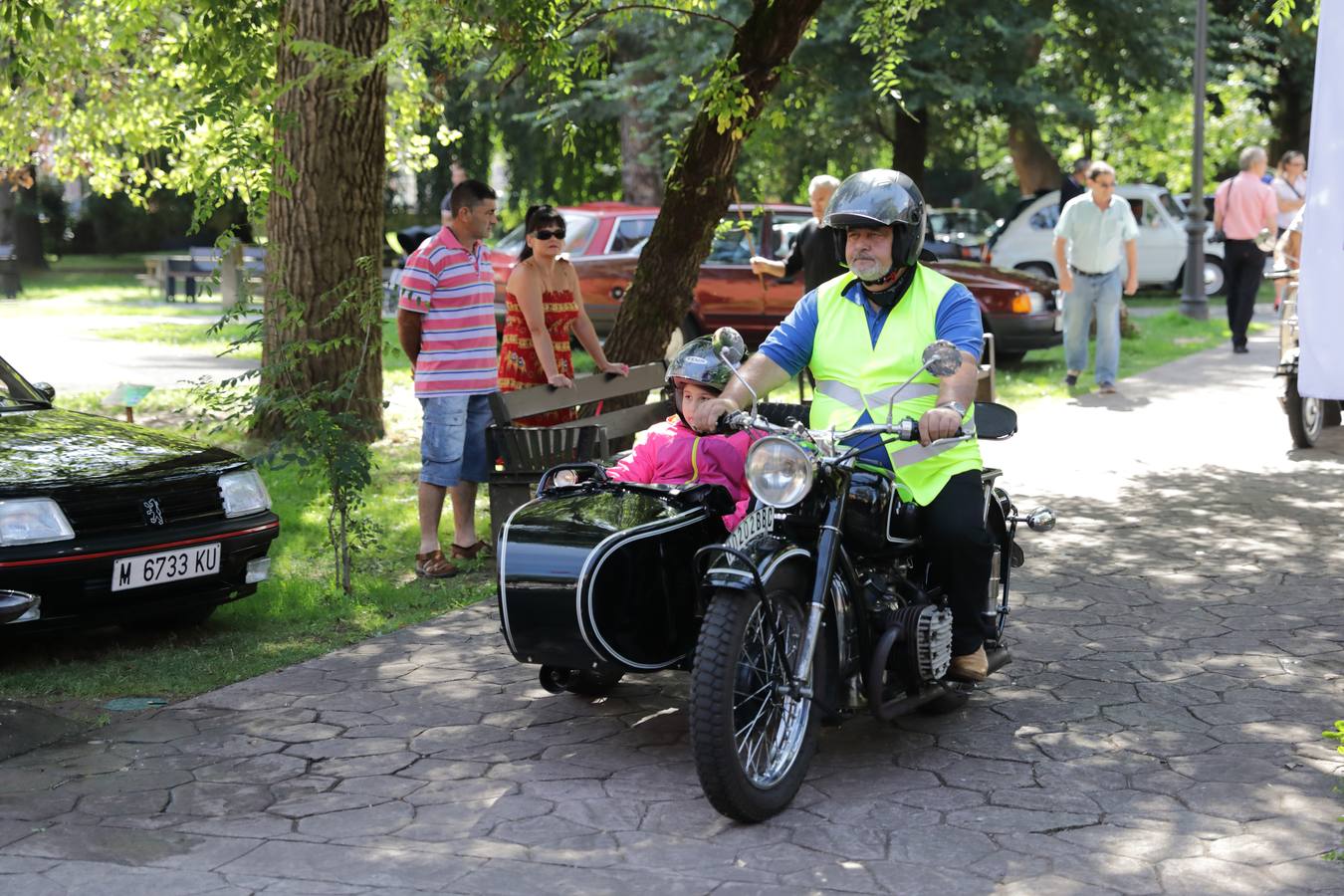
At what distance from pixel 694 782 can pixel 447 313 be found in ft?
11.8

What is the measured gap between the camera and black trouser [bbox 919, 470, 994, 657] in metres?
5.32

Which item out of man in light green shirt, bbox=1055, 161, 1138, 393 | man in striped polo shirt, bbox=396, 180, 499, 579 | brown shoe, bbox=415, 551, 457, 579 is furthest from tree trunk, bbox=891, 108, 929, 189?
brown shoe, bbox=415, 551, 457, 579

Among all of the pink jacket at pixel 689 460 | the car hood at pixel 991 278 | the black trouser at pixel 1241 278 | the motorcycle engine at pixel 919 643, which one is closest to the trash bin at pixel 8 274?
the car hood at pixel 991 278

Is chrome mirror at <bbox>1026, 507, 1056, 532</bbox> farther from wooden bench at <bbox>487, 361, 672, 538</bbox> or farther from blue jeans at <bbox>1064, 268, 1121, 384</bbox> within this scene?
blue jeans at <bbox>1064, 268, 1121, 384</bbox>

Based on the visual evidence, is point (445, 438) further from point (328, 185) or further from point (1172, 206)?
point (1172, 206)

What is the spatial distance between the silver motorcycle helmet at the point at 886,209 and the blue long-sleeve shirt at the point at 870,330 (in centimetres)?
18

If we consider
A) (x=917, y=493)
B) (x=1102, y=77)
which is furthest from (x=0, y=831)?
(x=1102, y=77)

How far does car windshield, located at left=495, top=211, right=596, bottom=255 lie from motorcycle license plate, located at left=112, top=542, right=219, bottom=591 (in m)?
11.2

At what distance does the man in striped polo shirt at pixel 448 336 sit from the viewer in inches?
317

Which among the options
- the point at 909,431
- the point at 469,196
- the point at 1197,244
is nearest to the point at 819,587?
the point at 909,431

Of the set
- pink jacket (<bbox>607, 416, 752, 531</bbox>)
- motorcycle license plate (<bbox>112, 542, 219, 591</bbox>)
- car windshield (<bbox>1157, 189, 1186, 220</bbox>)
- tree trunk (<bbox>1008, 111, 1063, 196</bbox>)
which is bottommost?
motorcycle license plate (<bbox>112, 542, 219, 591</bbox>)

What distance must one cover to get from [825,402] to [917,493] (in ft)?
1.40

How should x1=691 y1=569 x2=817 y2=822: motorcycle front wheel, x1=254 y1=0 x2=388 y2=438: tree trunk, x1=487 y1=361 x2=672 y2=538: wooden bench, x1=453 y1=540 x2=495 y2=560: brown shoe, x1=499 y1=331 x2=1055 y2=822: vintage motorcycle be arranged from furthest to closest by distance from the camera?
x1=254 y1=0 x2=388 y2=438: tree trunk < x1=453 y1=540 x2=495 y2=560: brown shoe < x1=487 y1=361 x2=672 y2=538: wooden bench < x1=499 y1=331 x2=1055 y2=822: vintage motorcycle < x1=691 y1=569 x2=817 y2=822: motorcycle front wheel

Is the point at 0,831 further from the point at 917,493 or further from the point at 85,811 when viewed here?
the point at 917,493
